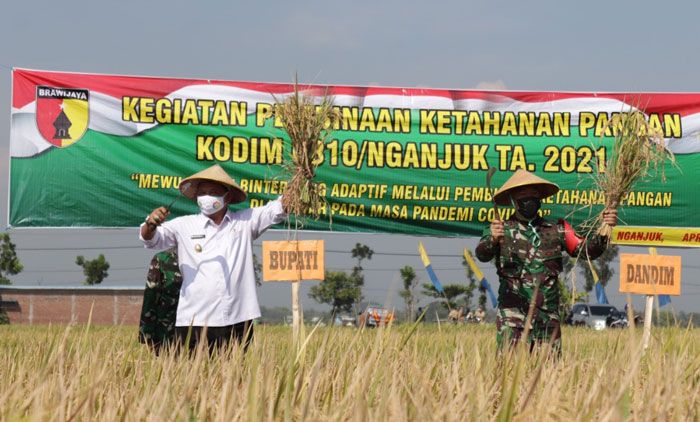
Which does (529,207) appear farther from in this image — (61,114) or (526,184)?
(61,114)

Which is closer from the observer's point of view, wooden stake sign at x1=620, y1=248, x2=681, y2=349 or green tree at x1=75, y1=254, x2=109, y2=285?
wooden stake sign at x1=620, y1=248, x2=681, y2=349

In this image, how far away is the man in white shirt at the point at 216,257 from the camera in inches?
199

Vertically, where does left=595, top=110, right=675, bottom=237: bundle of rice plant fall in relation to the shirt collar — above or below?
above

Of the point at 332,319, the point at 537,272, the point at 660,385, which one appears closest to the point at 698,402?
the point at 660,385

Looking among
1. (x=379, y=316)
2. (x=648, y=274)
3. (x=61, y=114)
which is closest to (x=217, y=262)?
(x=379, y=316)

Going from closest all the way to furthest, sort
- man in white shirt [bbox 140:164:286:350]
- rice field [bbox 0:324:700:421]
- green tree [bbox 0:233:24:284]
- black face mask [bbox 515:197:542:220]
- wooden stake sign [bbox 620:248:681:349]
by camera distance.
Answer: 1. rice field [bbox 0:324:700:421]
2. man in white shirt [bbox 140:164:286:350]
3. black face mask [bbox 515:197:542:220]
4. wooden stake sign [bbox 620:248:681:349]
5. green tree [bbox 0:233:24:284]

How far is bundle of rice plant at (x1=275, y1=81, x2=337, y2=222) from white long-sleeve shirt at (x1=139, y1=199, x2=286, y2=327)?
14cm

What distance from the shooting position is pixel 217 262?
513 cm

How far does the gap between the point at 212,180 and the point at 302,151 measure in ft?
1.95

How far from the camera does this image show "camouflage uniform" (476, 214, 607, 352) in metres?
5.25

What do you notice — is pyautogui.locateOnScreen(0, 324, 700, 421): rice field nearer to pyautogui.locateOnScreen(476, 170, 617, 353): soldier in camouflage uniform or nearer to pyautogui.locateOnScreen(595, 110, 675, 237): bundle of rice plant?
pyautogui.locateOnScreen(476, 170, 617, 353): soldier in camouflage uniform

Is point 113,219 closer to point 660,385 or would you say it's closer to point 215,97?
point 215,97

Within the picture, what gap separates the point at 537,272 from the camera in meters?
5.26

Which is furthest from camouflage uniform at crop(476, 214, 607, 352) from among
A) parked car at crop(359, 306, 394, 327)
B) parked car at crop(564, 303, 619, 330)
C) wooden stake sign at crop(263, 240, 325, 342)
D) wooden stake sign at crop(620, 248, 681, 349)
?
parked car at crop(564, 303, 619, 330)
